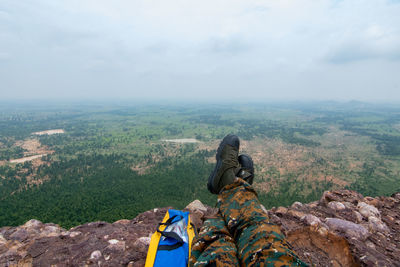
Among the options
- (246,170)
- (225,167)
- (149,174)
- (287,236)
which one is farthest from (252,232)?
(149,174)

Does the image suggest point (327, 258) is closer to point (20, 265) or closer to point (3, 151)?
point (20, 265)

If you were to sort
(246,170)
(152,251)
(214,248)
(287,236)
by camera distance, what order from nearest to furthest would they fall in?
(214,248), (152,251), (287,236), (246,170)

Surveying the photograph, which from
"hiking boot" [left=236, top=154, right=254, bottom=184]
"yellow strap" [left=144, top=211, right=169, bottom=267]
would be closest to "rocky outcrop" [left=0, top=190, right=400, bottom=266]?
"yellow strap" [left=144, top=211, right=169, bottom=267]

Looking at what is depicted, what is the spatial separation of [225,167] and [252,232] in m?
2.02

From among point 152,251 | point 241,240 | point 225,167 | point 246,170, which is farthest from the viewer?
point 246,170

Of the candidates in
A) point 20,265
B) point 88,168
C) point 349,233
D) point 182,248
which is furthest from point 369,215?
point 88,168

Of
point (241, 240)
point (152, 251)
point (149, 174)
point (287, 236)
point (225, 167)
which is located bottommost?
point (149, 174)

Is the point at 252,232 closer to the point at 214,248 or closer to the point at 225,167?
the point at 214,248

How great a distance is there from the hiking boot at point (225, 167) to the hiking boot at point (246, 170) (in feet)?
0.48

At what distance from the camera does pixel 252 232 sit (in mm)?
2291

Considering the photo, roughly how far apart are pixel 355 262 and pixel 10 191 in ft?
Result: 136

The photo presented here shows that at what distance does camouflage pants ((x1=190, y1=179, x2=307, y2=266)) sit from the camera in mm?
1943

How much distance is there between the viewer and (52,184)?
100 feet

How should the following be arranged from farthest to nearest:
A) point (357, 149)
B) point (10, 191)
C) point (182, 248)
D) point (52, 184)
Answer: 1. point (357, 149)
2. point (52, 184)
3. point (10, 191)
4. point (182, 248)
